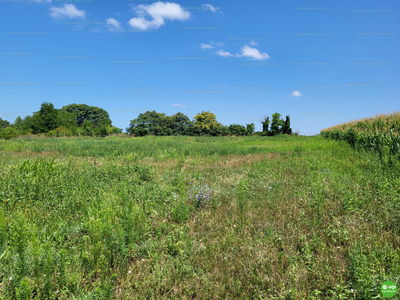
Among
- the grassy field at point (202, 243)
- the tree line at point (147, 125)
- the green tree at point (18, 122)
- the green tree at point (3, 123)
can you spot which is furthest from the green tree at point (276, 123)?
the green tree at point (3, 123)

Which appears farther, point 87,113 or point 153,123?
point 87,113

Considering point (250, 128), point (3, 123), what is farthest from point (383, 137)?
point (3, 123)

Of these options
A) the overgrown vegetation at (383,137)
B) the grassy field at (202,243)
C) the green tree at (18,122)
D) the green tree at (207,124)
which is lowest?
the grassy field at (202,243)

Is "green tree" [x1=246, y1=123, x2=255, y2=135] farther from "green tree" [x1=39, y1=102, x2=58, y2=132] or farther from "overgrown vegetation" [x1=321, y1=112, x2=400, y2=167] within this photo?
"green tree" [x1=39, y1=102, x2=58, y2=132]

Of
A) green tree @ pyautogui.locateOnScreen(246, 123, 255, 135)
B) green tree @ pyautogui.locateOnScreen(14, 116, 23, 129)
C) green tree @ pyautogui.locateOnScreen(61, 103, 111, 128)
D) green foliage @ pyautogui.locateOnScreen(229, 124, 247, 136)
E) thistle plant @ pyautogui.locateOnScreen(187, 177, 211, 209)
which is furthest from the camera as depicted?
green tree @ pyautogui.locateOnScreen(14, 116, 23, 129)

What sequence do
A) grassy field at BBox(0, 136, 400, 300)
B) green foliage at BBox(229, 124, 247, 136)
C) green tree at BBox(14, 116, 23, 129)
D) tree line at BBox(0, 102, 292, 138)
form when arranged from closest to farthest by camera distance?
1. grassy field at BBox(0, 136, 400, 300)
2. tree line at BBox(0, 102, 292, 138)
3. green foliage at BBox(229, 124, 247, 136)
4. green tree at BBox(14, 116, 23, 129)

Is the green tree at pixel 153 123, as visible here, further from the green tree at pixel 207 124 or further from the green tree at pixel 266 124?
the green tree at pixel 266 124

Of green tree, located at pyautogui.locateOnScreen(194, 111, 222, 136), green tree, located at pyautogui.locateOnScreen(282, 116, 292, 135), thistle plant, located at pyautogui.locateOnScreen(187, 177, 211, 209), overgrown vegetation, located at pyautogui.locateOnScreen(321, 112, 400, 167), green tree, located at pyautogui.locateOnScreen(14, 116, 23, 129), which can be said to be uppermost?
green tree, located at pyautogui.locateOnScreen(14, 116, 23, 129)

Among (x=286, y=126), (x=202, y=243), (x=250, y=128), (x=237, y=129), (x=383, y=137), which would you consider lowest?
(x=202, y=243)

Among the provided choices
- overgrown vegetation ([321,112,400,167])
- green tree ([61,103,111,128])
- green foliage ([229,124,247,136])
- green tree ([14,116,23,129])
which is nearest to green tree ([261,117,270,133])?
green foliage ([229,124,247,136])

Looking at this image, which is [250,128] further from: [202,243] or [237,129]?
[202,243]

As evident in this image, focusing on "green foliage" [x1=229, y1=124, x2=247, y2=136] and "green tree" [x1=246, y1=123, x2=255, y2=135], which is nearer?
"green tree" [x1=246, y1=123, x2=255, y2=135]

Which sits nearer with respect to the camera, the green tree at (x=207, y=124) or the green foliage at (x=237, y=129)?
the green tree at (x=207, y=124)

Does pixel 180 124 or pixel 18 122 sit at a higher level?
pixel 18 122
